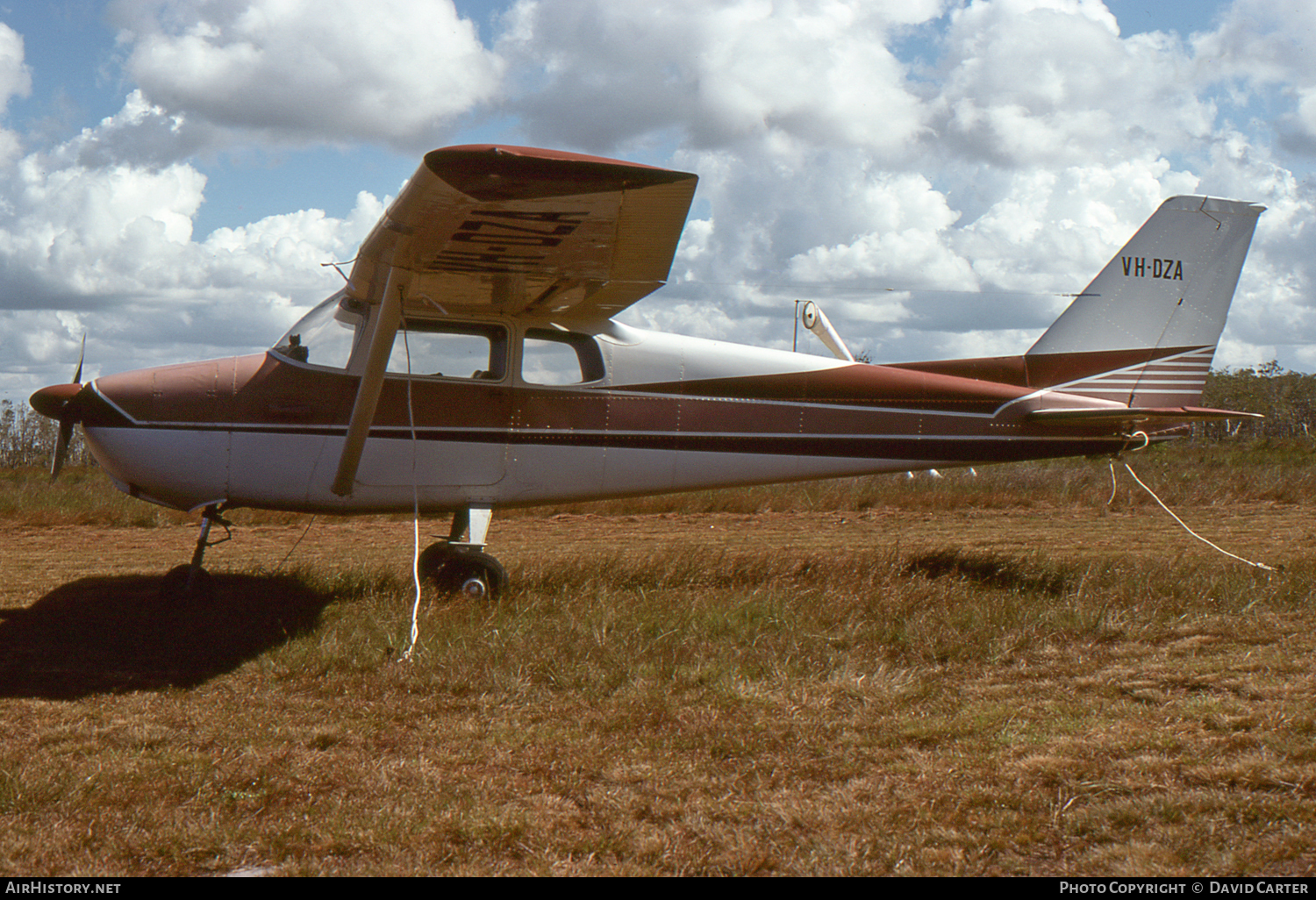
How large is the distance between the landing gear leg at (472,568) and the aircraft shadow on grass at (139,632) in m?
0.81

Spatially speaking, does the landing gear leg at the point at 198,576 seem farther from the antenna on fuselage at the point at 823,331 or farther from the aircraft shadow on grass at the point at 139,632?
the antenna on fuselage at the point at 823,331

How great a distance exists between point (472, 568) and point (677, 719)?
2.97 m

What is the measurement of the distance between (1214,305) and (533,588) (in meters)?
5.98

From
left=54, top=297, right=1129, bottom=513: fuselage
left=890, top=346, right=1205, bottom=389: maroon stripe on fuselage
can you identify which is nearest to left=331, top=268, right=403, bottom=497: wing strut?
left=54, top=297, right=1129, bottom=513: fuselage

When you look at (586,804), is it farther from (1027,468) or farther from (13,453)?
(13,453)

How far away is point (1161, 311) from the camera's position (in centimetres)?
780

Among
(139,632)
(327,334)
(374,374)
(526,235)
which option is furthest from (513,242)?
(139,632)

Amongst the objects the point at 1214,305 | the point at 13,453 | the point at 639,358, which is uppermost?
the point at 1214,305

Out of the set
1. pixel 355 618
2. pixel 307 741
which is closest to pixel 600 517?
pixel 355 618

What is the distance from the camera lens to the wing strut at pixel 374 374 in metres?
5.61

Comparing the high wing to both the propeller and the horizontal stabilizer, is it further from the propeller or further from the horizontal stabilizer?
the horizontal stabilizer

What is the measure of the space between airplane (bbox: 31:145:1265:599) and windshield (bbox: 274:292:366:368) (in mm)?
14

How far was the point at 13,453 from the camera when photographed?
2945 cm
